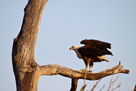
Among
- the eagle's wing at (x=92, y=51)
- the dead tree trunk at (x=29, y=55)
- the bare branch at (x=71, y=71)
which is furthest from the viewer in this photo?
the eagle's wing at (x=92, y=51)

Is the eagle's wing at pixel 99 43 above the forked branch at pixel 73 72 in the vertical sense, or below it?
above

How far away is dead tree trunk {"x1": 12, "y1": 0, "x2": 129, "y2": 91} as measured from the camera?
14.3 feet

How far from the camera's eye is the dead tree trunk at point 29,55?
4.36 metres

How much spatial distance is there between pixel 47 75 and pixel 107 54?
1.72 meters

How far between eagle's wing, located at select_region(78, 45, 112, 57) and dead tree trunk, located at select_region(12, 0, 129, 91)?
1.15 metres

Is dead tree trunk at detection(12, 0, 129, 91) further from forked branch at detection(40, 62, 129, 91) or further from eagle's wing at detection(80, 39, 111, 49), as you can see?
eagle's wing at detection(80, 39, 111, 49)

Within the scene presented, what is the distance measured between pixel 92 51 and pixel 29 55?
1.98 meters

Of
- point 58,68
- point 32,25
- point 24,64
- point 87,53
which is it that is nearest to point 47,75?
point 58,68

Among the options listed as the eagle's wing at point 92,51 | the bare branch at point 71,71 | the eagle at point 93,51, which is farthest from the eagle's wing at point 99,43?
the bare branch at point 71,71

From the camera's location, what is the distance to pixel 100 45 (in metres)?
5.91

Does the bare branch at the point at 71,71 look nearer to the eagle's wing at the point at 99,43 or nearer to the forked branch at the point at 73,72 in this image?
the forked branch at the point at 73,72

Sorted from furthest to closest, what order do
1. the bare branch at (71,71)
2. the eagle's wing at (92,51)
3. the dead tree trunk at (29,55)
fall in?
the eagle's wing at (92,51) < the bare branch at (71,71) < the dead tree trunk at (29,55)

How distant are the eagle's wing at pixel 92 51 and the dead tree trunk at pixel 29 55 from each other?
1.15 meters

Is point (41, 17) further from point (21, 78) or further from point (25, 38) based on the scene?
point (21, 78)
